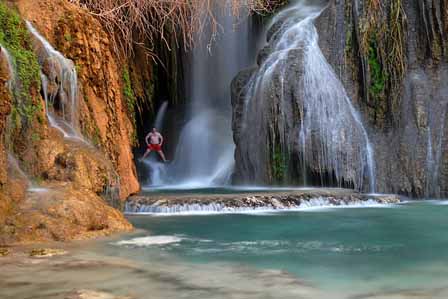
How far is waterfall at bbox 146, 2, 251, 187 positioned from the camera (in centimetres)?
1903

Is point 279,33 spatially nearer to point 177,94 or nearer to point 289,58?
point 289,58

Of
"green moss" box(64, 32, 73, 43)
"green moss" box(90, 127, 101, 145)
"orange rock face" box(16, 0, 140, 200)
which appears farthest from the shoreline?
"green moss" box(64, 32, 73, 43)

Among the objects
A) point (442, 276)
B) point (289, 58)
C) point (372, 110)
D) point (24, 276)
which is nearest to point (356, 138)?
point (372, 110)

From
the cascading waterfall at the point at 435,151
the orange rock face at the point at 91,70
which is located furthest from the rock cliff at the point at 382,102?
the orange rock face at the point at 91,70

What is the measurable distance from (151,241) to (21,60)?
360 cm

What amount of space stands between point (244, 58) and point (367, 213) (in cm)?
1148

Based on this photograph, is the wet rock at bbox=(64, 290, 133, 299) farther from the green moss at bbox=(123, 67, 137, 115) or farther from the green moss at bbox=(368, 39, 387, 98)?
the green moss at bbox=(368, 39, 387, 98)

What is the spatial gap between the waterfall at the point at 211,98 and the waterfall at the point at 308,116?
327 cm

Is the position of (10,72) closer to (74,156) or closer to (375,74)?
(74,156)

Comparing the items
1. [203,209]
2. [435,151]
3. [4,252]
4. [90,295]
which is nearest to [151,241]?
[4,252]

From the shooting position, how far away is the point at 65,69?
10016 mm

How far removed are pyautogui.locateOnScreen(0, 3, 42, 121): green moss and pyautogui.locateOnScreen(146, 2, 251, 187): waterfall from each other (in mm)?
9694

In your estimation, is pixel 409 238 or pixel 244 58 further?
pixel 244 58

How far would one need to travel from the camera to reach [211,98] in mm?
21109
